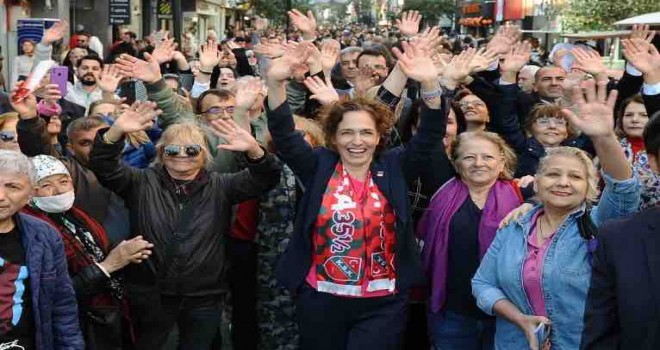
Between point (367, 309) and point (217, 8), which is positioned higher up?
point (217, 8)

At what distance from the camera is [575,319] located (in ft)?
12.6

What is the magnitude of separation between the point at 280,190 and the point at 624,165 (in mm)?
2286

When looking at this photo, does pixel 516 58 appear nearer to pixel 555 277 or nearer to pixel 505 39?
pixel 505 39

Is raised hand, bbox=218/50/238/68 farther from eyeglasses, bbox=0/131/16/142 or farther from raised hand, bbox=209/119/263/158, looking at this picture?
raised hand, bbox=209/119/263/158

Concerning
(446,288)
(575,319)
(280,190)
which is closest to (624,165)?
(575,319)

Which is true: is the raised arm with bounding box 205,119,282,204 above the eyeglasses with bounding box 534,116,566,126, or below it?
below

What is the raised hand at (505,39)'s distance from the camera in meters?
7.30

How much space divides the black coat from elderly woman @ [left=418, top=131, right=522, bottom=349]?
37.6 inches

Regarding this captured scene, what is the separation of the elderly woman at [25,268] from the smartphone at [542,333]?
2138 mm

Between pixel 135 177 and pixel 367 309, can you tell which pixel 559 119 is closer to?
pixel 367 309

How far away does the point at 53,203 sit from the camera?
434cm

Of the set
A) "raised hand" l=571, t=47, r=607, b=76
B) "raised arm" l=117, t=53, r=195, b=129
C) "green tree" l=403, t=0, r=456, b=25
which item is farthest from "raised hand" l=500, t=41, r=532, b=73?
"green tree" l=403, t=0, r=456, b=25

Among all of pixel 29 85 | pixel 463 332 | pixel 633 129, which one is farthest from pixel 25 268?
pixel 633 129

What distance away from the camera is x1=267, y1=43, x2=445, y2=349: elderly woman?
429 centimetres
